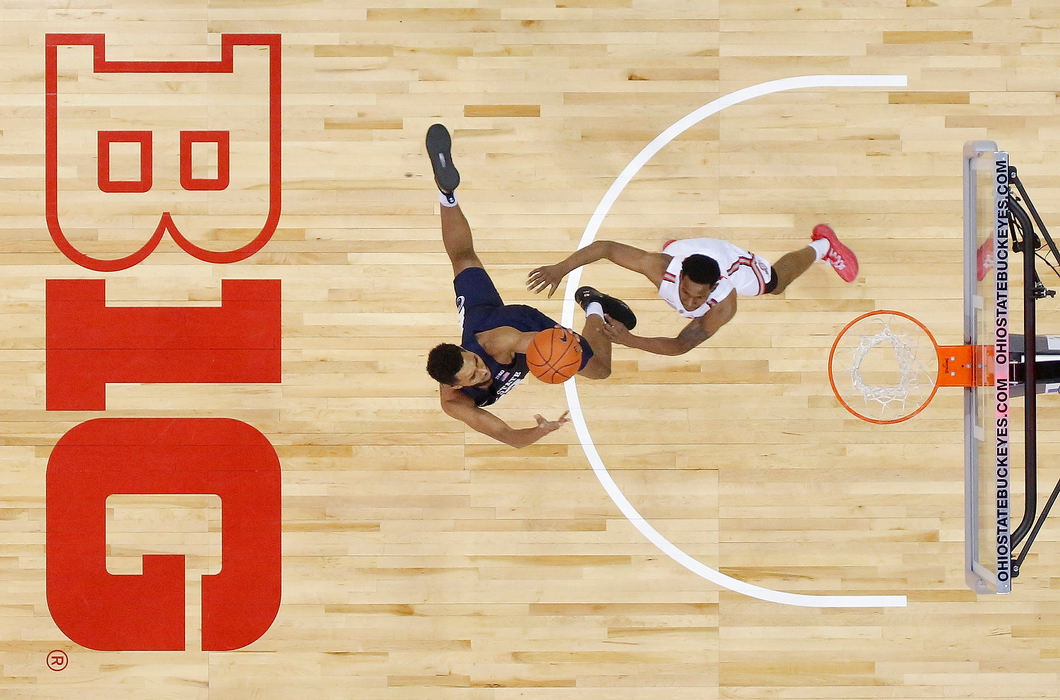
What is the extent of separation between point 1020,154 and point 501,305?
3812mm

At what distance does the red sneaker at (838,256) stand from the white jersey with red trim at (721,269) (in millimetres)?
451

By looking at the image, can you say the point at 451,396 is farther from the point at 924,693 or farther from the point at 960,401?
the point at 924,693

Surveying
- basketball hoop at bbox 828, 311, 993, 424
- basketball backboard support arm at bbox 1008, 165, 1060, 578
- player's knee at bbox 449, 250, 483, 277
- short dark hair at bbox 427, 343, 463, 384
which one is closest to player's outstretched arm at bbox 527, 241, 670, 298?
player's knee at bbox 449, 250, 483, 277

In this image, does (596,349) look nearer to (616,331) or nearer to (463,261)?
(616,331)

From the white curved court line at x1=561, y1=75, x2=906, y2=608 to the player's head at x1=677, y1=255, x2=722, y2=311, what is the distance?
30.5 inches

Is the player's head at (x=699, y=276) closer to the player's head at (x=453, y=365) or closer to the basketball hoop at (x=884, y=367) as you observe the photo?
the basketball hoop at (x=884, y=367)

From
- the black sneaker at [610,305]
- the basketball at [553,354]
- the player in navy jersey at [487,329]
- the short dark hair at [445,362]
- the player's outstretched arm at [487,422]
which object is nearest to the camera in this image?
the short dark hair at [445,362]

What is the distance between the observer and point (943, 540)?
5.68 m

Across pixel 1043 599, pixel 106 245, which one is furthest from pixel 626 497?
pixel 106 245

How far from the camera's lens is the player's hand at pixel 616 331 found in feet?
18.2

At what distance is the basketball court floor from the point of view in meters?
5.67

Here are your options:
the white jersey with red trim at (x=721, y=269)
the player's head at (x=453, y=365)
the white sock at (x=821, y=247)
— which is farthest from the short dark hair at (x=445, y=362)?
the white sock at (x=821, y=247)

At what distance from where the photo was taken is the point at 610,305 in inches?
218

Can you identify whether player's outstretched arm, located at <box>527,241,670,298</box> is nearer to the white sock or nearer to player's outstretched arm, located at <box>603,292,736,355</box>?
player's outstretched arm, located at <box>603,292,736,355</box>
